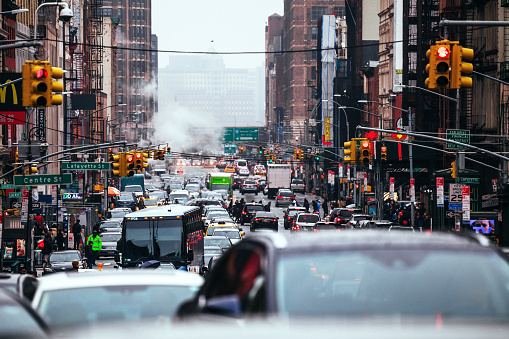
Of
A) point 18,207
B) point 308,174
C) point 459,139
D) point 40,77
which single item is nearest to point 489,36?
point 459,139

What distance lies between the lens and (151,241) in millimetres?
31219

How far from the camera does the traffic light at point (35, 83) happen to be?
20.7m

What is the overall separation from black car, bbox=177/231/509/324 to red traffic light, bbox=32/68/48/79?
52.0 ft

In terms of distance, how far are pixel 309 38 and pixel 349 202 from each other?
379ft

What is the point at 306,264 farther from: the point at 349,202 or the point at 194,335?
the point at 349,202

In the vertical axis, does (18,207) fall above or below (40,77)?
below

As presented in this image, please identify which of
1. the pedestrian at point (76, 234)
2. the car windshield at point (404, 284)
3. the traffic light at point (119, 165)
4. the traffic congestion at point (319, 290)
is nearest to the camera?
the traffic congestion at point (319, 290)

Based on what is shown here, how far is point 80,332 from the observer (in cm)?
350

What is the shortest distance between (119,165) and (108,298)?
3537 cm

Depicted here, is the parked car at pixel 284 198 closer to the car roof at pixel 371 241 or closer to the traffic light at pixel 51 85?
the traffic light at pixel 51 85

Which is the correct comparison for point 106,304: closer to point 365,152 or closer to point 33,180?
point 33,180

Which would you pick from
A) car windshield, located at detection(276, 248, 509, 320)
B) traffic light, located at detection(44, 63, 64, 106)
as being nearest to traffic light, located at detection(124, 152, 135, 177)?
traffic light, located at detection(44, 63, 64, 106)

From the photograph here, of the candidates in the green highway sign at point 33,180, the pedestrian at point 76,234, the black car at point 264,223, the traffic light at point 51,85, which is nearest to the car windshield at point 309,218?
the black car at point 264,223

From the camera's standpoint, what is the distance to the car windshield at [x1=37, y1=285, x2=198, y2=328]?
23.4 feet
